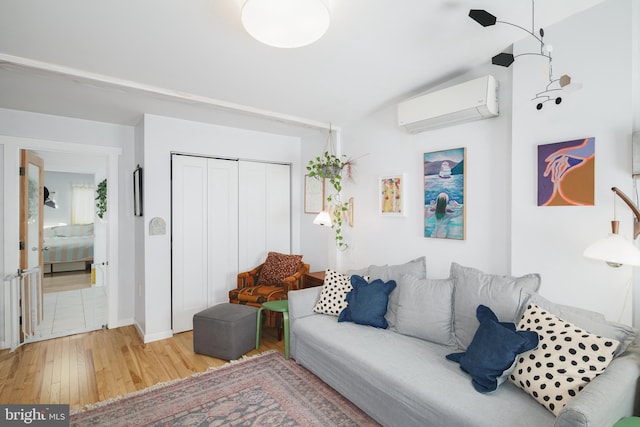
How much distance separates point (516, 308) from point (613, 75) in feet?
4.78

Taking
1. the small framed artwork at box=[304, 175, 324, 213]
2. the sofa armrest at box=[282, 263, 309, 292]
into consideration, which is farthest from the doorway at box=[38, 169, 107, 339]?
the small framed artwork at box=[304, 175, 324, 213]

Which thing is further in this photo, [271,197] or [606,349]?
[271,197]

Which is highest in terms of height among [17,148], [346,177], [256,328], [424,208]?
[17,148]

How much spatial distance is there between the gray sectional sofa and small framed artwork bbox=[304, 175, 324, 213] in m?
1.61

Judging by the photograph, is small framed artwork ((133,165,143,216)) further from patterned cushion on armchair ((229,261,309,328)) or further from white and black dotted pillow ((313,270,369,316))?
white and black dotted pillow ((313,270,369,316))

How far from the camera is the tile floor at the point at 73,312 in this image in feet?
12.3

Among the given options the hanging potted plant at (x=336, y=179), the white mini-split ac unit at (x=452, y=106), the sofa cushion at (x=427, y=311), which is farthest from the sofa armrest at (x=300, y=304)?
the white mini-split ac unit at (x=452, y=106)

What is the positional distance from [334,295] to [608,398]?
6.28 feet

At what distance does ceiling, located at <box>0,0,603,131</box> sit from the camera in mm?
1749

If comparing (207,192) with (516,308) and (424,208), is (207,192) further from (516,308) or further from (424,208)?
(516,308)

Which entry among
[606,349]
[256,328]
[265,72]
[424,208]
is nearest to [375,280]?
[424,208]

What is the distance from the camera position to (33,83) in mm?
2617

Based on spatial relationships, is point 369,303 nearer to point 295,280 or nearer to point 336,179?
point 295,280

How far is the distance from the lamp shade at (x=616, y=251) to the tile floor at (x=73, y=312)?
4800mm
